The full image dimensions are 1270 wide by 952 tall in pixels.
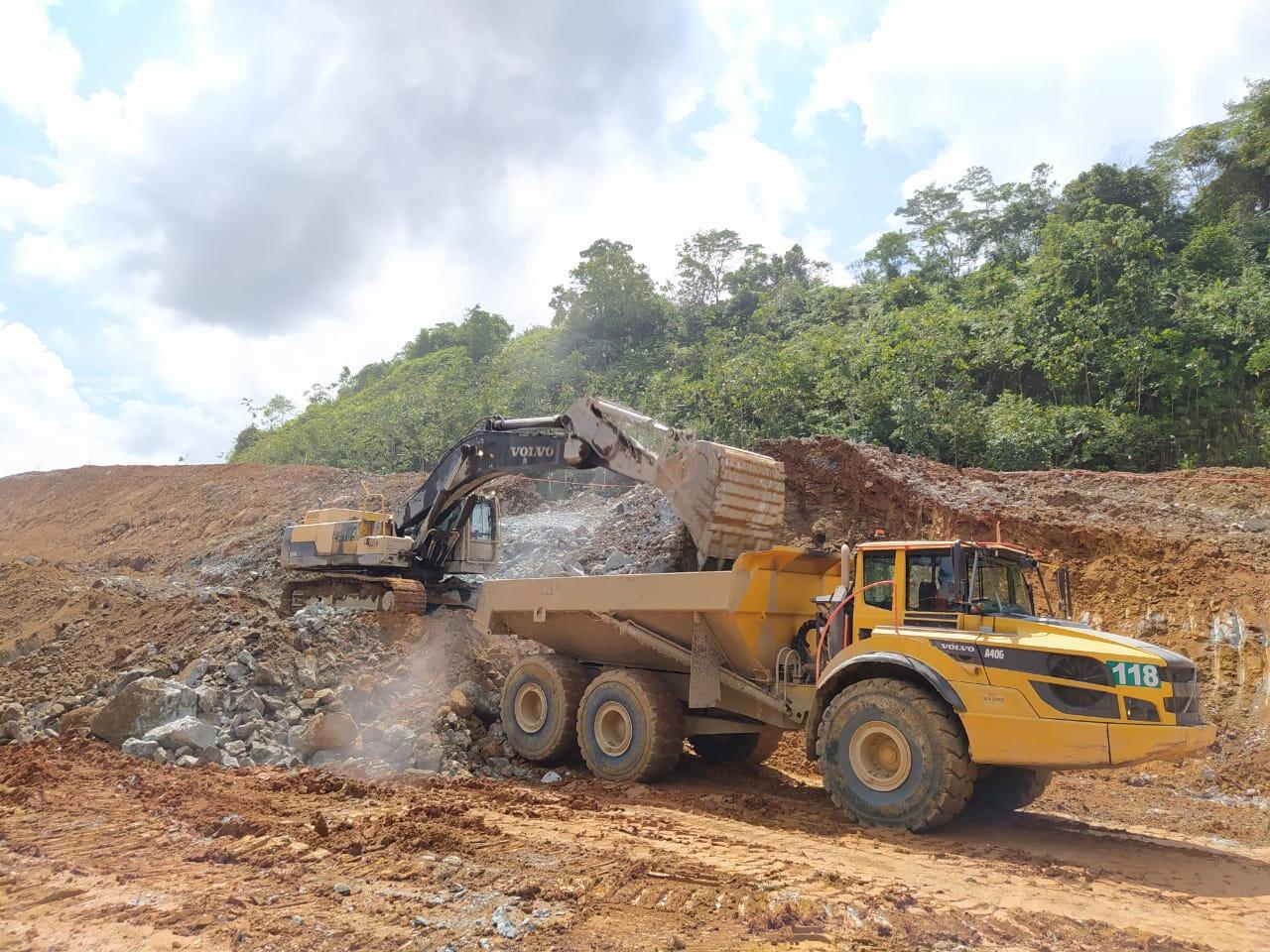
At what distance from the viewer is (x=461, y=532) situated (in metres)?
14.9

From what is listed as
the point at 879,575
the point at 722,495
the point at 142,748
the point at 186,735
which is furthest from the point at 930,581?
the point at 142,748

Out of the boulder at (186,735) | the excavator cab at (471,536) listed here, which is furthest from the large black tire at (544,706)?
the excavator cab at (471,536)

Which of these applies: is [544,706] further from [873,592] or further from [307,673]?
[873,592]

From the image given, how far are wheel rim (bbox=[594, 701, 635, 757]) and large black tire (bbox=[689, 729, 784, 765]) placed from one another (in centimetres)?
100

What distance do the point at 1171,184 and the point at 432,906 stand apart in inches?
1312

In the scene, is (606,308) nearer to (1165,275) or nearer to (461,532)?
(1165,275)

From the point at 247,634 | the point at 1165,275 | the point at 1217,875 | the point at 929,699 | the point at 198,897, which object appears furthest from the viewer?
the point at 1165,275

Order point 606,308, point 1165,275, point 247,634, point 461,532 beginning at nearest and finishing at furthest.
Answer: point 247,634, point 461,532, point 1165,275, point 606,308

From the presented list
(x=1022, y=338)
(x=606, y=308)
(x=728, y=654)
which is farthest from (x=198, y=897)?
(x=606, y=308)

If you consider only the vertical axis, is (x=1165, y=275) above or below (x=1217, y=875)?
above

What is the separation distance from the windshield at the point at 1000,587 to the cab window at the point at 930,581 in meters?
0.19

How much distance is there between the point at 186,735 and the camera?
352 inches

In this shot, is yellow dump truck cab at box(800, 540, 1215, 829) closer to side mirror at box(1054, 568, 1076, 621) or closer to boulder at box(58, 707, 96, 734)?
side mirror at box(1054, 568, 1076, 621)

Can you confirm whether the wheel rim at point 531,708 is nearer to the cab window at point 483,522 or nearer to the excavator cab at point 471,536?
the excavator cab at point 471,536
